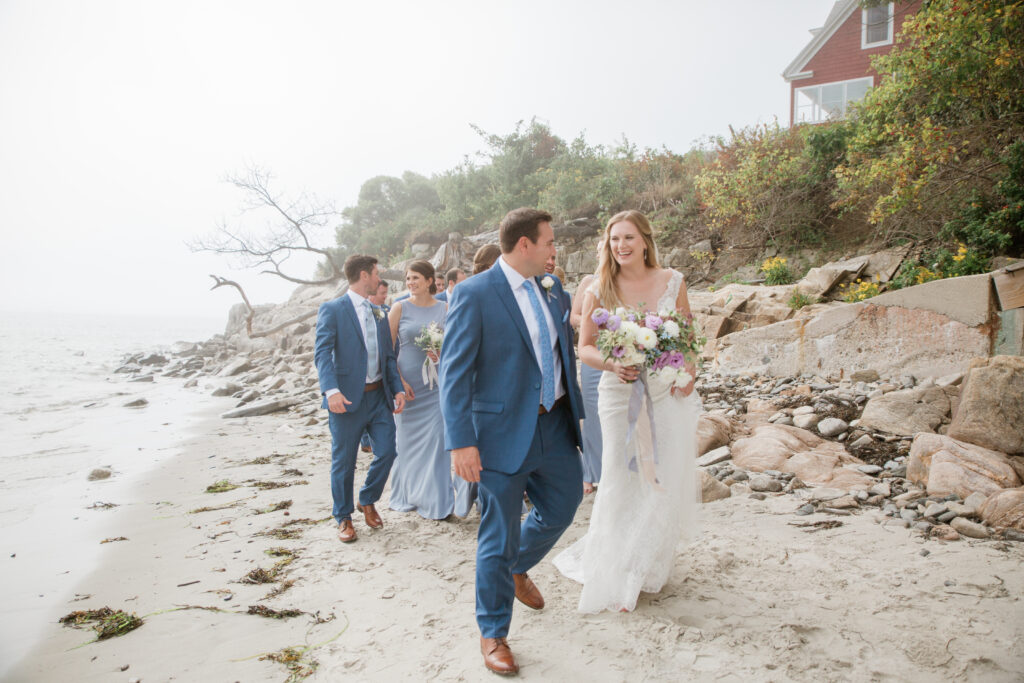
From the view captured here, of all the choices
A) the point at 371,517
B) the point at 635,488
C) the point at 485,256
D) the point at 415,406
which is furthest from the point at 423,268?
the point at 635,488

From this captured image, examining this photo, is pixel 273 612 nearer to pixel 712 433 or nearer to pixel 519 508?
pixel 519 508

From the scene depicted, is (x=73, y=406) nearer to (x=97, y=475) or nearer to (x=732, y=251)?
(x=97, y=475)

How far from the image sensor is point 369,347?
5.27 m

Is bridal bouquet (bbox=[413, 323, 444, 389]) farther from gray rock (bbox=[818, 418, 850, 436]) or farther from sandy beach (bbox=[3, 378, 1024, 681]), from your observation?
gray rock (bbox=[818, 418, 850, 436])

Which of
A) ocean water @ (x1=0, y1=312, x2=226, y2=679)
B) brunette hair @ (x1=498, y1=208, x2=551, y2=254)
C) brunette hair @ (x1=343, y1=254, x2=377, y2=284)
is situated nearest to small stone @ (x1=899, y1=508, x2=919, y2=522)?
brunette hair @ (x1=498, y1=208, x2=551, y2=254)

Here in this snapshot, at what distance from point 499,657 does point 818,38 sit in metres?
25.6

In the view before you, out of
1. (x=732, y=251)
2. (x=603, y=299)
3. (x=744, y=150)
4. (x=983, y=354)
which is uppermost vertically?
(x=744, y=150)

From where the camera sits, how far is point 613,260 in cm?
374

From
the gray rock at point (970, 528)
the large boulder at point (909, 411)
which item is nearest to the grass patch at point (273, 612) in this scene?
the gray rock at point (970, 528)

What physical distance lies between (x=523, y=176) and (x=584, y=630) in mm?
18763

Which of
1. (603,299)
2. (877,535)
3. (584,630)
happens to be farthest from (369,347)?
(877,535)

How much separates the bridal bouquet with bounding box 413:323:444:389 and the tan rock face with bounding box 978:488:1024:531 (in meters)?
4.39

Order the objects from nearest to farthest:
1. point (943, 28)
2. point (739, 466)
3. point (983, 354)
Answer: point (739, 466) → point (983, 354) → point (943, 28)

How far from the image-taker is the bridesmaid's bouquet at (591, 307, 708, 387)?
10.1 ft
